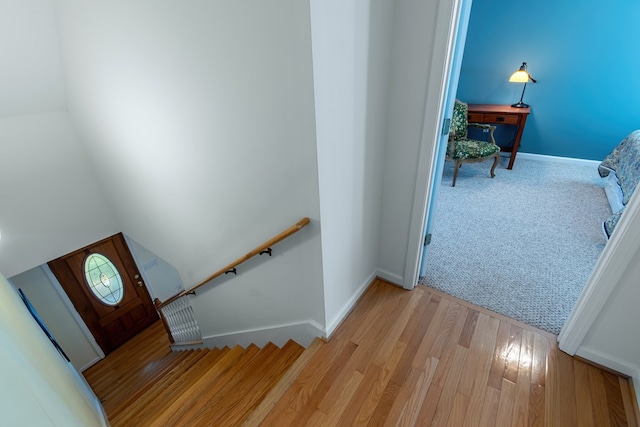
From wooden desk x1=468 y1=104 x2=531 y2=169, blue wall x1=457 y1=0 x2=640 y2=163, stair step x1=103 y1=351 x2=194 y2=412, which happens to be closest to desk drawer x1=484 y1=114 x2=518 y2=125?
wooden desk x1=468 y1=104 x2=531 y2=169

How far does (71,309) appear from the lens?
12.2 ft

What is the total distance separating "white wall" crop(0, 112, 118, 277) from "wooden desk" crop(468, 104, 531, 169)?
15.2ft

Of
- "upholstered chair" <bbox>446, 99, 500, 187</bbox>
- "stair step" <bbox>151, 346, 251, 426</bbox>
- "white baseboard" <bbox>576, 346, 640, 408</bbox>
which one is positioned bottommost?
"stair step" <bbox>151, 346, 251, 426</bbox>

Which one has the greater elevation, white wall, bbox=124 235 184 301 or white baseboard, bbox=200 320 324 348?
white baseboard, bbox=200 320 324 348

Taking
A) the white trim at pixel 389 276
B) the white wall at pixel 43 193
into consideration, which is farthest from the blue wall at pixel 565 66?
the white wall at pixel 43 193

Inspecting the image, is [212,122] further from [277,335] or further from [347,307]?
[277,335]

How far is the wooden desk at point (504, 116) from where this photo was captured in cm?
364

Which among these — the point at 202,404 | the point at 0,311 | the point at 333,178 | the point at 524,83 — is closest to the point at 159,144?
the point at 0,311

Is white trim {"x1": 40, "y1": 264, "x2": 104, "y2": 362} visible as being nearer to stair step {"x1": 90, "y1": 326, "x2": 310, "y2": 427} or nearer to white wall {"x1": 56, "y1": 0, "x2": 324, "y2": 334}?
stair step {"x1": 90, "y1": 326, "x2": 310, "y2": 427}

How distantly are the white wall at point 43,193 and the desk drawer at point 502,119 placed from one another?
15.5 ft

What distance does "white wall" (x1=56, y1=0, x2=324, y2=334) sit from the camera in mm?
1143

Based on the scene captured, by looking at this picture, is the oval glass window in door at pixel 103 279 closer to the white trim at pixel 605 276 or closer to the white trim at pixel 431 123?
the white trim at pixel 431 123

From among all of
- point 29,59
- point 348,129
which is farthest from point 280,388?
point 29,59

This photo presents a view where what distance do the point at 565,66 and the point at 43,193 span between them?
597cm
